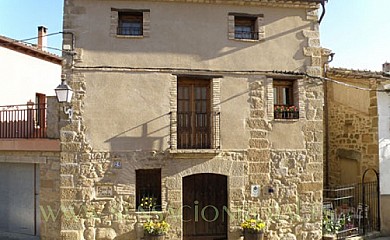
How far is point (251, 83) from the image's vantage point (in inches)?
322

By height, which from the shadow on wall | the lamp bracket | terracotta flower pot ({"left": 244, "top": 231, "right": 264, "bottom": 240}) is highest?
the lamp bracket

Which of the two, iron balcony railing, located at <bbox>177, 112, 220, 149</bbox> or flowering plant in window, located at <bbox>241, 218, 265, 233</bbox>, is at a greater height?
iron balcony railing, located at <bbox>177, 112, 220, 149</bbox>

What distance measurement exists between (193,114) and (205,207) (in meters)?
2.30

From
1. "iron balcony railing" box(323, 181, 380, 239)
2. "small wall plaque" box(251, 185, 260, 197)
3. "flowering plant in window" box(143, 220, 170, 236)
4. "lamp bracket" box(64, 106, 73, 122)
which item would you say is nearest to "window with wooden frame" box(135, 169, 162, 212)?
"flowering plant in window" box(143, 220, 170, 236)

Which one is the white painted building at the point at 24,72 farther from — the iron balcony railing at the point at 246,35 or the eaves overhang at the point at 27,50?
the iron balcony railing at the point at 246,35

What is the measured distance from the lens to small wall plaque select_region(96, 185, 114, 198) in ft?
25.0

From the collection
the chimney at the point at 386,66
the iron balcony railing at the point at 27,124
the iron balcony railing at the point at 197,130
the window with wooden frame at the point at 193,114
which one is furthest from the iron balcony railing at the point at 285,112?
the chimney at the point at 386,66

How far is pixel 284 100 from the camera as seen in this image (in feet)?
28.0

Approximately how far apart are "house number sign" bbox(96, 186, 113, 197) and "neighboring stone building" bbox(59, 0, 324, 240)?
3 cm

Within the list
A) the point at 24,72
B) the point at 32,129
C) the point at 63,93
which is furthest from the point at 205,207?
the point at 24,72

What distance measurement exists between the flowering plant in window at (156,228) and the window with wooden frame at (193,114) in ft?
5.82

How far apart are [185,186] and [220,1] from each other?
456 centimetres

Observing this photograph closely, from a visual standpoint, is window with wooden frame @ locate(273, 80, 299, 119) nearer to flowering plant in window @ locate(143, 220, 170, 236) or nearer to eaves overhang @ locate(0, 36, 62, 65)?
flowering plant in window @ locate(143, 220, 170, 236)

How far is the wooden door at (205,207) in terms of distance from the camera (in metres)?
8.20
